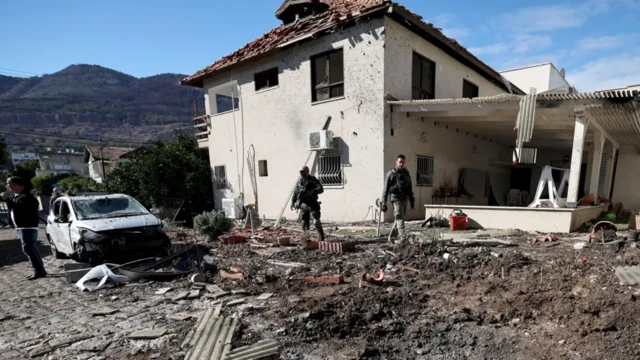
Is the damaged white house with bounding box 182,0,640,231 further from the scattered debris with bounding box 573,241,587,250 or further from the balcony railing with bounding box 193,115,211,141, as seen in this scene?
the scattered debris with bounding box 573,241,587,250

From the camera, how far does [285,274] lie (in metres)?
5.08

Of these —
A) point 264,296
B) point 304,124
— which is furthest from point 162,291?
point 304,124

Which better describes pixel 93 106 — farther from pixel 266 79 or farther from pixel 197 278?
pixel 197 278

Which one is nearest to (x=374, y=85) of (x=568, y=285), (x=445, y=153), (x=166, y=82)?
(x=445, y=153)

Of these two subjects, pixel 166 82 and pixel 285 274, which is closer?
pixel 285 274

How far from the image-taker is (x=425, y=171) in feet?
36.4

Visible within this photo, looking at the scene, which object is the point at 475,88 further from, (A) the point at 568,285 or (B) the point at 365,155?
(A) the point at 568,285

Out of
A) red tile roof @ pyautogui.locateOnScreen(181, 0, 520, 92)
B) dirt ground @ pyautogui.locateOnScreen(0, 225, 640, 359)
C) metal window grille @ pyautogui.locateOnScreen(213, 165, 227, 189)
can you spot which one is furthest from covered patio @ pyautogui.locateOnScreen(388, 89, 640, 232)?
metal window grille @ pyautogui.locateOnScreen(213, 165, 227, 189)

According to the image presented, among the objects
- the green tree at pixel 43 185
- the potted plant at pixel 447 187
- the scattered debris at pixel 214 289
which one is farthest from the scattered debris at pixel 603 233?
the green tree at pixel 43 185

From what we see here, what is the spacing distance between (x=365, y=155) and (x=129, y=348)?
7995 millimetres

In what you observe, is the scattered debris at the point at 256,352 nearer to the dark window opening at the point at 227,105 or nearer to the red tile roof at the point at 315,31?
the red tile roof at the point at 315,31

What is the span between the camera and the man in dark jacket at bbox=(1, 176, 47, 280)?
555cm

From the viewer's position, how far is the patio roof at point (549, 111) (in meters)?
6.81

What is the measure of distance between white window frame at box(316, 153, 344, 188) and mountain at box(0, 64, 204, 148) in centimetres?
9917
